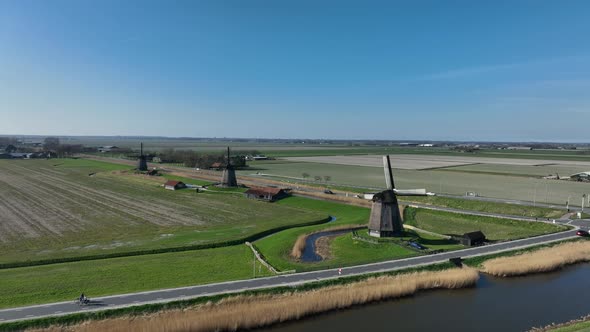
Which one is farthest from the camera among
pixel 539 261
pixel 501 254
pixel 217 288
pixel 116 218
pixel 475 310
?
pixel 116 218

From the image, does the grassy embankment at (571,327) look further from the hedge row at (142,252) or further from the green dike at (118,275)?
the hedge row at (142,252)

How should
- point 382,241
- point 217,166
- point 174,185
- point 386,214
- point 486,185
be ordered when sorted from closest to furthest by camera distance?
point 382,241 < point 386,214 < point 174,185 < point 486,185 < point 217,166

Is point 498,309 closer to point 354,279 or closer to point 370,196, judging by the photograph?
point 354,279

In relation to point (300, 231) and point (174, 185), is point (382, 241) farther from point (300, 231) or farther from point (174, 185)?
point (174, 185)

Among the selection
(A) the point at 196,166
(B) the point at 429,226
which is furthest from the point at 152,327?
(A) the point at 196,166

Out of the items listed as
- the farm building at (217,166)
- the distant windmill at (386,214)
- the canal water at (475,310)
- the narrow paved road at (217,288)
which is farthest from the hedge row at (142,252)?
the farm building at (217,166)

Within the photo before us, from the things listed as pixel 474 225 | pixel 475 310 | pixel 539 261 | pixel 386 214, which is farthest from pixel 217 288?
pixel 474 225
